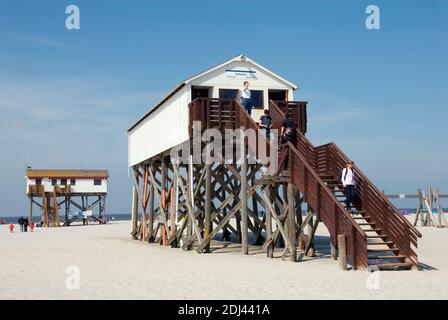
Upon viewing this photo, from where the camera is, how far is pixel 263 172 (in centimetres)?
1962

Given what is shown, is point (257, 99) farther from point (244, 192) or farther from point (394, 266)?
point (394, 266)

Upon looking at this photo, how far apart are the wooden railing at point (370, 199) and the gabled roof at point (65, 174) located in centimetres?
4243

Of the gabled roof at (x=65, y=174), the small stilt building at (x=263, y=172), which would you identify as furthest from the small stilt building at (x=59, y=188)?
the small stilt building at (x=263, y=172)

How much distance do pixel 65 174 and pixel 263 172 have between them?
4301 cm

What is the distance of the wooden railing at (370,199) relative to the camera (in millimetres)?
15102

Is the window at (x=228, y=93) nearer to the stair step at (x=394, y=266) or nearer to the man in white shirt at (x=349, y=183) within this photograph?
the man in white shirt at (x=349, y=183)

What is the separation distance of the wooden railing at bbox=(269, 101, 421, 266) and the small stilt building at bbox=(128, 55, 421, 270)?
0.03m

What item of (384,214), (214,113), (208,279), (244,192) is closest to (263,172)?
(244,192)

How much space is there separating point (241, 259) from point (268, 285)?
6.23m

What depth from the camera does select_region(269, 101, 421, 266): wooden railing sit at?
15.1 meters

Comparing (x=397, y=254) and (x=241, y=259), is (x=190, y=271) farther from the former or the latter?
(x=397, y=254)
